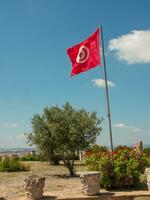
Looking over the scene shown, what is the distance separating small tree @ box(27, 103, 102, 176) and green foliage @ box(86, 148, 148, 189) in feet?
24.8

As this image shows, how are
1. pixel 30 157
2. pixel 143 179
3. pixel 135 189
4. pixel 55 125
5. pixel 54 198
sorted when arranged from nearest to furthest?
pixel 54 198 → pixel 135 189 → pixel 143 179 → pixel 55 125 → pixel 30 157

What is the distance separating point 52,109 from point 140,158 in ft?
30.4

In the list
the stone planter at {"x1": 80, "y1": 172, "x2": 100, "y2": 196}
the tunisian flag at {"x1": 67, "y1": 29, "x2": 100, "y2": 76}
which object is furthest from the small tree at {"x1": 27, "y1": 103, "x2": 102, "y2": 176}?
the stone planter at {"x1": 80, "y1": 172, "x2": 100, "y2": 196}

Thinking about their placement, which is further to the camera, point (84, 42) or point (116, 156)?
point (84, 42)

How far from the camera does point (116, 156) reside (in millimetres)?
14883

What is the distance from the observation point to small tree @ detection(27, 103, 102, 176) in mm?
22594

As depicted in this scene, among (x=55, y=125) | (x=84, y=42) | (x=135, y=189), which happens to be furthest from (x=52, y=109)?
(x=135, y=189)

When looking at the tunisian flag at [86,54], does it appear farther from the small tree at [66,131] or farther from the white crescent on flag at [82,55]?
the small tree at [66,131]

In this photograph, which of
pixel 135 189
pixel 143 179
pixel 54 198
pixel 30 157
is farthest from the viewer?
pixel 30 157

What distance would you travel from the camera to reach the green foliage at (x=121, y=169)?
47.1 feet

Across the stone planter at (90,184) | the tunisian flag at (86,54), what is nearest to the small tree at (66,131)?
the tunisian flag at (86,54)

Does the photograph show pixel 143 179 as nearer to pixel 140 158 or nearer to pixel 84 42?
pixel 140 158

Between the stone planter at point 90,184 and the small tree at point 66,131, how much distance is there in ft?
29.4

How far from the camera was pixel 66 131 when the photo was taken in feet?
74.6
